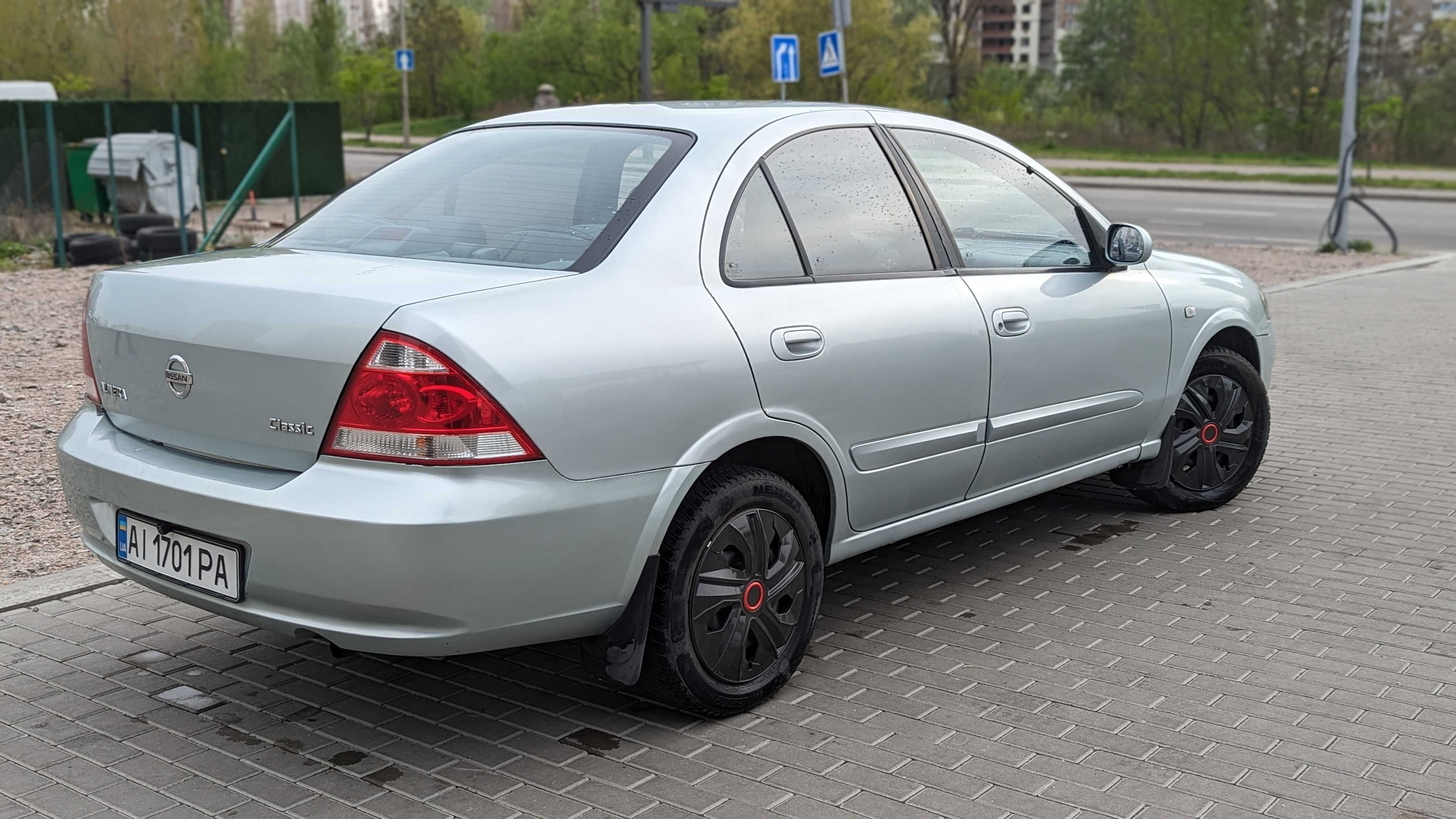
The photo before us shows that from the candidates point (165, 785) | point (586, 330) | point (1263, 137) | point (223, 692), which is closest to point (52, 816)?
point (165, 785)

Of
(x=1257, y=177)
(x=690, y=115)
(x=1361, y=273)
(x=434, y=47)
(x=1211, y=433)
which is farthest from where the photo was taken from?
(x=434, y=47)

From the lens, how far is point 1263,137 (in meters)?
53.8

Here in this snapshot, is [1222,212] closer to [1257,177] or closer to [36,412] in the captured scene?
[1257,177]

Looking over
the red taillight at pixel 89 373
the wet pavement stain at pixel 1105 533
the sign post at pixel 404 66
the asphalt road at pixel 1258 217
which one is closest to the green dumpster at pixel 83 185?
the asphalt road at pixel 1258 217

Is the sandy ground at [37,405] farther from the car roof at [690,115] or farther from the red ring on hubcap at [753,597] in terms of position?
the red ring on hubcap at [753,597]

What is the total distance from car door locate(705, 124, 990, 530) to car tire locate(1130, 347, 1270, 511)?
162 cm

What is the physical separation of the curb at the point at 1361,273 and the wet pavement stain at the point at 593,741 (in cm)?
1162

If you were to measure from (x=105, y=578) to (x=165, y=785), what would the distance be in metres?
1.70

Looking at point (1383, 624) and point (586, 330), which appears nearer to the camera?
point (586, 330)

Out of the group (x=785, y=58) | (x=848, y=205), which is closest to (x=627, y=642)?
(x=848, y=205)

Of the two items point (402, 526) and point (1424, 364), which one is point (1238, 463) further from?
point (1424, 364)

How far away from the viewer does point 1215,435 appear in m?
5.79

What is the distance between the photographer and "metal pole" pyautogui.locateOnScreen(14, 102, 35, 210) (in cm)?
1560

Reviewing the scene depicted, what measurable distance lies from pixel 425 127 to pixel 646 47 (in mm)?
52667
